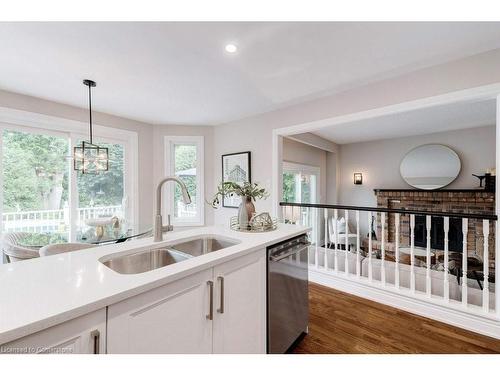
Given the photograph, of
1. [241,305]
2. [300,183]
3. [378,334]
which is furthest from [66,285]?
[300,183]

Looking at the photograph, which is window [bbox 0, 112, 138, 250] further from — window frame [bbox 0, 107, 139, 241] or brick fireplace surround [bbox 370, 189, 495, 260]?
brick fireplace surround [bbox 370, 189, 495, 260]

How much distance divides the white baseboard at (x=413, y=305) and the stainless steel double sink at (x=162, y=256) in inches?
72.1

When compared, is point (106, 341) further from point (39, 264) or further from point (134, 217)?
point (134, 217)

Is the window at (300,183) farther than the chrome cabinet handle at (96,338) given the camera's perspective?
Yes

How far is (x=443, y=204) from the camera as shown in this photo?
4.83m

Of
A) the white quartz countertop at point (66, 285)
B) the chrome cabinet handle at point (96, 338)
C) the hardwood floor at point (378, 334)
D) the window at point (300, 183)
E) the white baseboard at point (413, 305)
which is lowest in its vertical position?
the hardwood floor at point (378, 334)

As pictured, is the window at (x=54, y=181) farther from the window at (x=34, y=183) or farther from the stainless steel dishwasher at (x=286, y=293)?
the stainless steel dishwasher at (x=286, y=293)

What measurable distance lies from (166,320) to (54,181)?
3155 millimetres

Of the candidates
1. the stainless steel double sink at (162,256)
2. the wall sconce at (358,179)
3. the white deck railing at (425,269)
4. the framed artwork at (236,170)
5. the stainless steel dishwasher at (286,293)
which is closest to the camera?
the stainless steel double sink at (162,256)

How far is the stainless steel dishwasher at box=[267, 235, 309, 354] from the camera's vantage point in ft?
5.12

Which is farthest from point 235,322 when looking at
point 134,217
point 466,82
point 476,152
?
point 476,152

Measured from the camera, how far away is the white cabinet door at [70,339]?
2.17ft

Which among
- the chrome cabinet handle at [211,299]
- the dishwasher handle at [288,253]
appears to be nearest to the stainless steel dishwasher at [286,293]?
the dishwasher handle at [288,253]

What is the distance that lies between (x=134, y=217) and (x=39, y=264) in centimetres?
291
